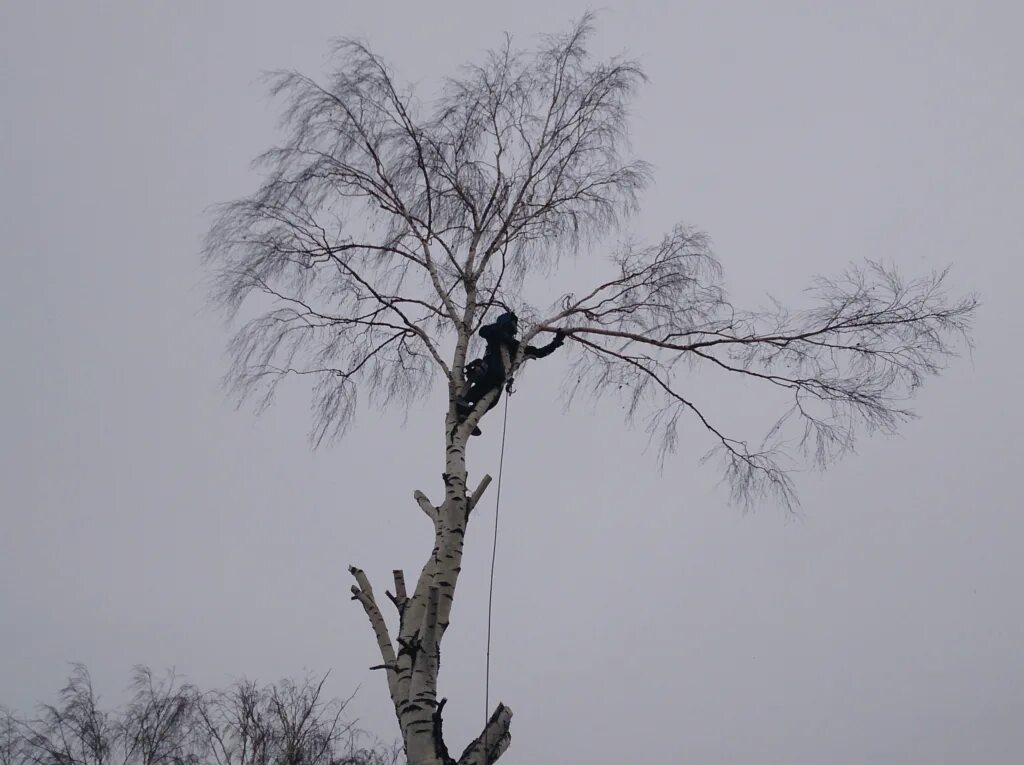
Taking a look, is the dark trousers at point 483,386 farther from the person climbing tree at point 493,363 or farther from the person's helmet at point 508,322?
the person's helmet at point 508,322

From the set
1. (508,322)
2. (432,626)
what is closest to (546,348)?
(508,322)

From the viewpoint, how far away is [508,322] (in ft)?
22.4

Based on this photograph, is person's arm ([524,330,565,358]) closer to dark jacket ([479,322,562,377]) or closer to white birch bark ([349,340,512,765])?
dark jacket ([479,322,562,377])

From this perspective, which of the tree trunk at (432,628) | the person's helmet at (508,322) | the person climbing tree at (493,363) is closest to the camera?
the tree trunk at (432,628)

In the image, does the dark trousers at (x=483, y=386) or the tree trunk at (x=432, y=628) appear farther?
the dark trousers at (x=483, y=386)

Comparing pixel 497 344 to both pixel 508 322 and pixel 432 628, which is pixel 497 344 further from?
pixel 432 628

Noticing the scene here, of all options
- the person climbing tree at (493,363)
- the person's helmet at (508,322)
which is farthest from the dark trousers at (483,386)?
the person's helmet at (508,322)

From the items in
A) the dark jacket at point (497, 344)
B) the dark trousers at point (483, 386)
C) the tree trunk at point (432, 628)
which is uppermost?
the dark jacket at point (497, 344)

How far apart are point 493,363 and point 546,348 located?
0.56m

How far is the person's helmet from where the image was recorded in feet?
22.3

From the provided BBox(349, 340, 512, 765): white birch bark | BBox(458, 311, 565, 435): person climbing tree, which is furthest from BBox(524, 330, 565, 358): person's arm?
BBox(349, 340, 512, 765): white birch bark

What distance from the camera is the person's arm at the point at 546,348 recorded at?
6.96 metres

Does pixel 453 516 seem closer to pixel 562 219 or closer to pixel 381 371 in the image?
pixel 381 371

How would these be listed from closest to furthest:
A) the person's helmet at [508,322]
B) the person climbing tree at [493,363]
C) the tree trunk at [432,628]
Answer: the tree trunk at [432,628], the person climbing tree at [493,363], the person's helmet at [508,322]
